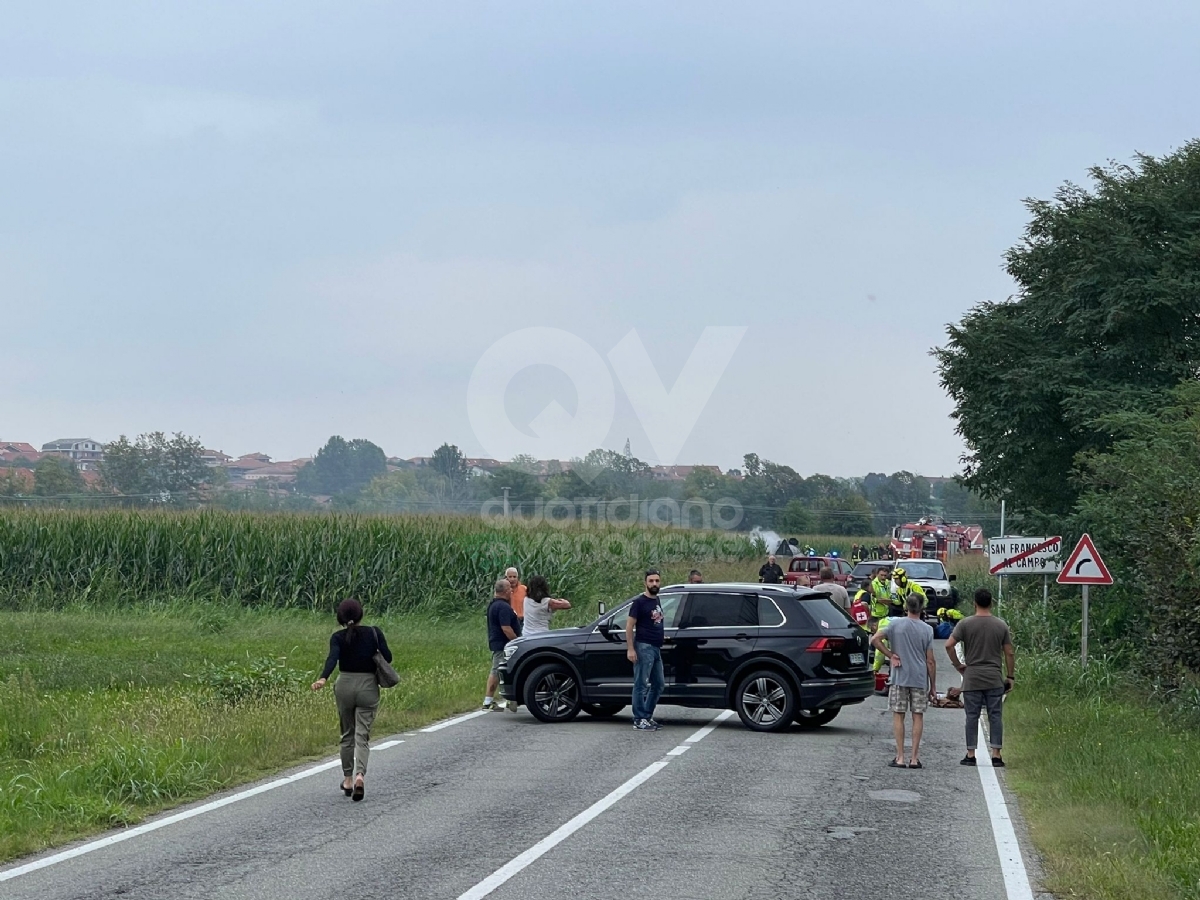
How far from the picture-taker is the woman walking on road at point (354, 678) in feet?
40.2

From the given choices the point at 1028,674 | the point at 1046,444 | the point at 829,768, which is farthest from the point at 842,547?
the point at 829,768

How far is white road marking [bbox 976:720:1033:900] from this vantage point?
8905 mm

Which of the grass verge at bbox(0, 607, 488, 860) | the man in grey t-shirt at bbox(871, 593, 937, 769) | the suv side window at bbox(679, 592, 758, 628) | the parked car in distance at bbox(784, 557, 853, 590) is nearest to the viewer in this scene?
the grass verge at bbox(0, 607, 488, 860)

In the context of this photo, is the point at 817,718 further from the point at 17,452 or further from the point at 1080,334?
the point at 17,452

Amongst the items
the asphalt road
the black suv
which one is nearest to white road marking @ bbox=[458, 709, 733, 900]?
the asphalt road

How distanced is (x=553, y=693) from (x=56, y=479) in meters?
97.6

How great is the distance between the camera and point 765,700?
1759 centimetres

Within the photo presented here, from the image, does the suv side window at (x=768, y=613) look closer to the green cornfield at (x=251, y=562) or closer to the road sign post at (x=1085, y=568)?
the road sign post at (x=1085, y=568)

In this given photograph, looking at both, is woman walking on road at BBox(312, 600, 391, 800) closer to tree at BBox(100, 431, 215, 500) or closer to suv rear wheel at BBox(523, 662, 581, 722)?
suv rear wheel at BBox(523, 662, 581, 722)

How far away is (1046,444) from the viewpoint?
40.2 metres

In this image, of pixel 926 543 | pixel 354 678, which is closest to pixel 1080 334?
pixel 354 678

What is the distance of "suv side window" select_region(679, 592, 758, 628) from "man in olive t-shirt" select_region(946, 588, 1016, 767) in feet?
11.4

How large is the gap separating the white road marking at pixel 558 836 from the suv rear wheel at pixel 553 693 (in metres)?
3.29

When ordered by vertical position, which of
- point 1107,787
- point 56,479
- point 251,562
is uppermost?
point 56,479
